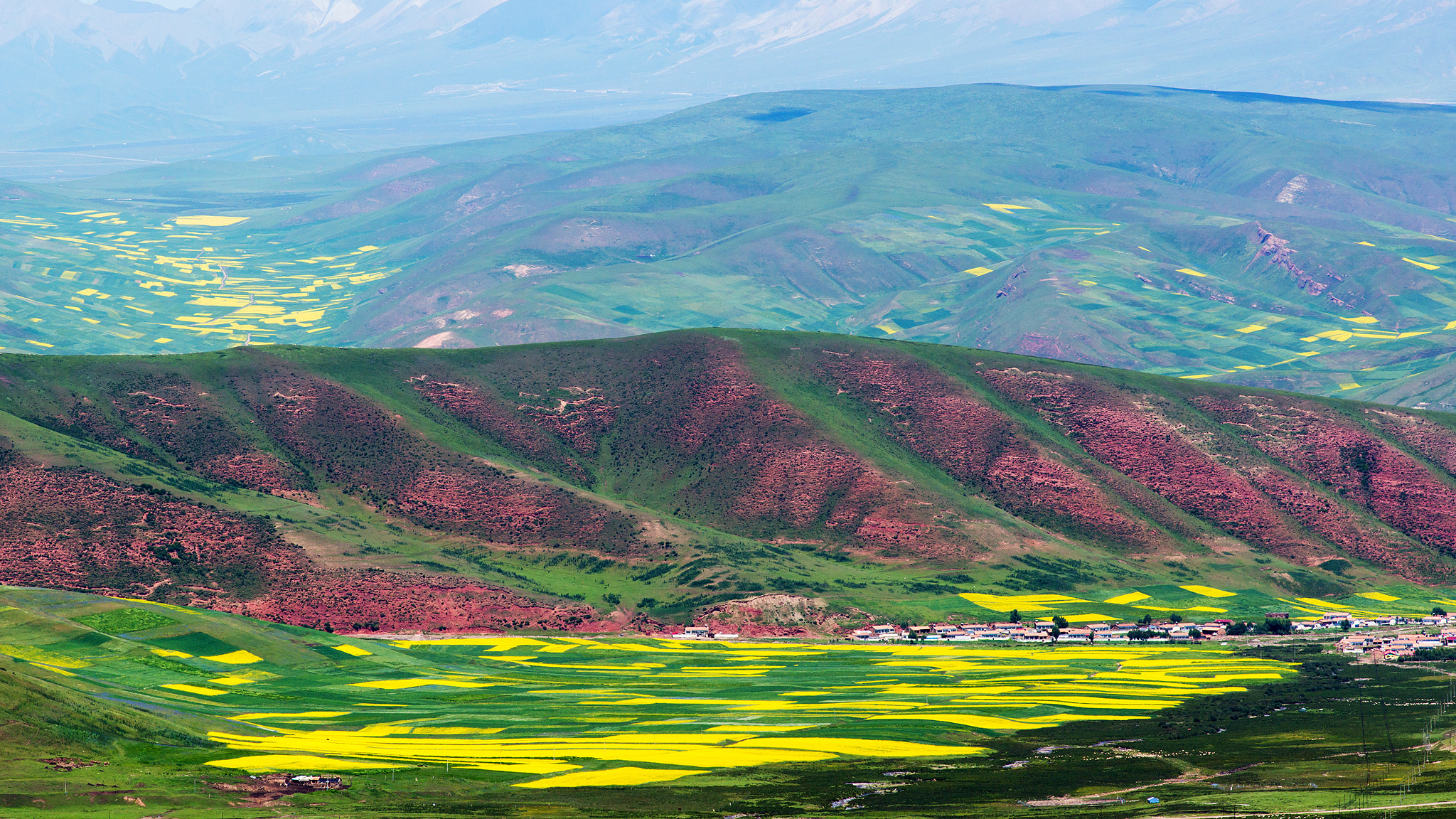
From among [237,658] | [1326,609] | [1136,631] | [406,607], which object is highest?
[237,658]

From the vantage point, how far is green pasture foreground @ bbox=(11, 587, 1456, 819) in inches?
3489

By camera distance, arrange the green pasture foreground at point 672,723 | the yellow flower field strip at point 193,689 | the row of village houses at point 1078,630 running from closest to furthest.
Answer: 1. the green pasture foreground at point 672,723
2. the yellow flower field strip at point 193,689
3. the row of village houses at point 1078,630

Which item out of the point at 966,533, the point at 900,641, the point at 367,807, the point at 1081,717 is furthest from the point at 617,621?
the point at 367,807

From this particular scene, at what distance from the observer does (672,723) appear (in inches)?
4606

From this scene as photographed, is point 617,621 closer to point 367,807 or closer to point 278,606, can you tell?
point 278,606

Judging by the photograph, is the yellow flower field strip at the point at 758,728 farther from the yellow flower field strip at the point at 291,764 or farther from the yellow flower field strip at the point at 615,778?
the yellow flower field strip at the point at 291,764

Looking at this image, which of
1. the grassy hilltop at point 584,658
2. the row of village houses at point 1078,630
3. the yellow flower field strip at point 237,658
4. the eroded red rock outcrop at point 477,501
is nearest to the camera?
the grassy hilltop at point 584,658

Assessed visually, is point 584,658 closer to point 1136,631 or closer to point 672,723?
point 672,723

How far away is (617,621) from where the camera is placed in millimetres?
169125

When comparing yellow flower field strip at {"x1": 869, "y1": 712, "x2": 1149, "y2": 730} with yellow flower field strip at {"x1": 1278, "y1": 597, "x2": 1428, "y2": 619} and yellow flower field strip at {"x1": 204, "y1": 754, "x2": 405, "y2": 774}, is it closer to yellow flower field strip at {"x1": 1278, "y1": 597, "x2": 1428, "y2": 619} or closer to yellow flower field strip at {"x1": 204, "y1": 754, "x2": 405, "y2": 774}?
yellow flower field strip at {"x1": 204, "y1": 754, "x2": 405, "y2": 774}

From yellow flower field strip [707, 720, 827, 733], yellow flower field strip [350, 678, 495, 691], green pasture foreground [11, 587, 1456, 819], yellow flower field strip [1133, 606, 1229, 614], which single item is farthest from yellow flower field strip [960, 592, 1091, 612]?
yellow flower field strip [350, 678, 495, 691]

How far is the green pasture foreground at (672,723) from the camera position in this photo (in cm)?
8862

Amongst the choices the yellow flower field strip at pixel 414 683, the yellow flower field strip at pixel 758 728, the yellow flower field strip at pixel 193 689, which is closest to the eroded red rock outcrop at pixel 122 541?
the yellow flower field strip at pixel 414 683

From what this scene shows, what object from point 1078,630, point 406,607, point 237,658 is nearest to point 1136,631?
point 1078,630
